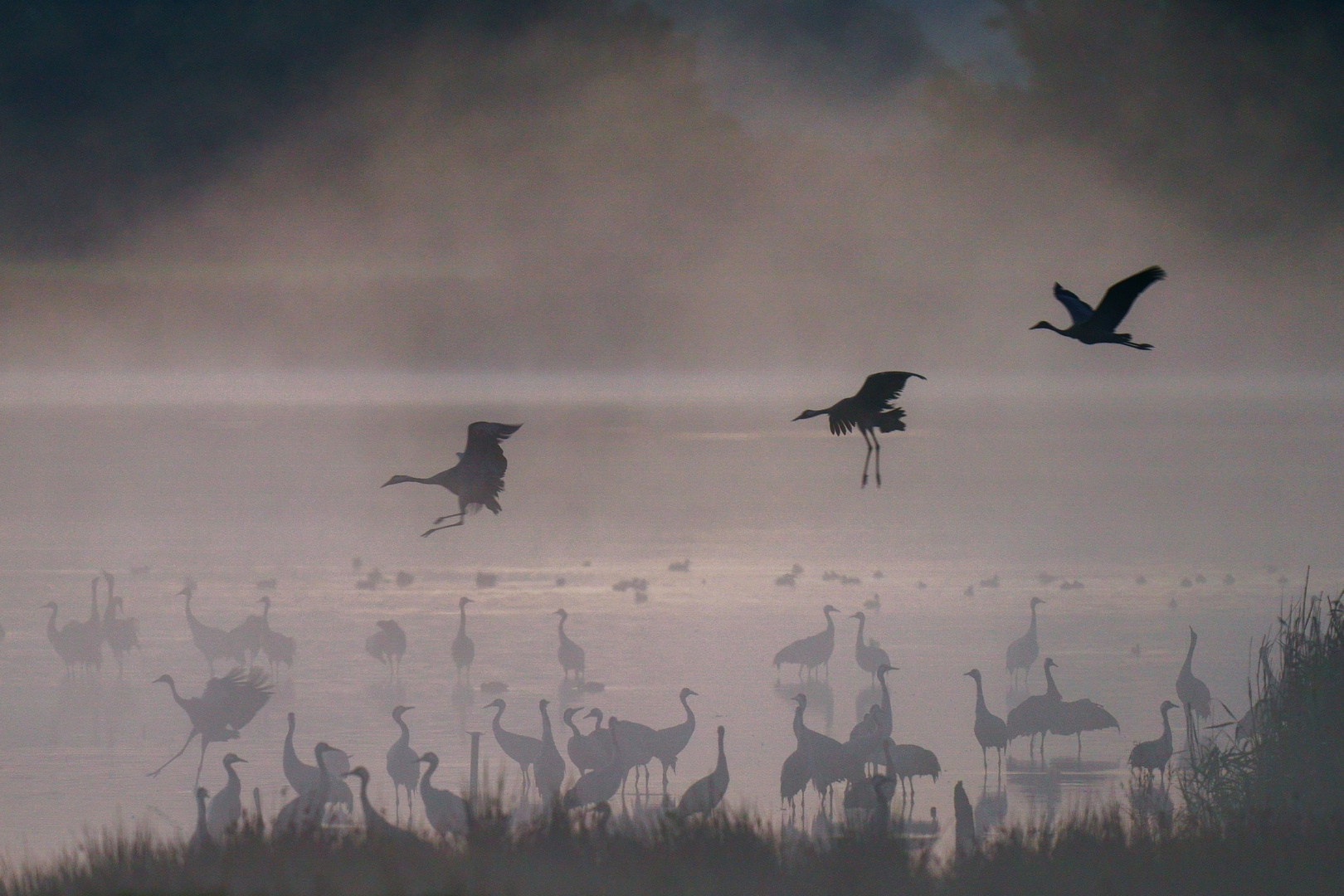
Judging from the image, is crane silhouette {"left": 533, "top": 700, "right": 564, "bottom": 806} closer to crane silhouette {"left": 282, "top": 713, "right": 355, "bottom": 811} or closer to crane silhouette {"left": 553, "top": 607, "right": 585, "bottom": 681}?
crane silhouette {"left": 282, "top": 713, "right": 355, "bottom": 811}

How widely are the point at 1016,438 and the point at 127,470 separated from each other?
56023 mm

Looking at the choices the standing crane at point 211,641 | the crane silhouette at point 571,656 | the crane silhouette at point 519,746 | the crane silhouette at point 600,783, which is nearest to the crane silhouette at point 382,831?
the crane silhouette at point 600,783

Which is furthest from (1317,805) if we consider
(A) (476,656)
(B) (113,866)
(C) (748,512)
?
(C) (748,512)

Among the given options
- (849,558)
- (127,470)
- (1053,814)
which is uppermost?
(127,470)

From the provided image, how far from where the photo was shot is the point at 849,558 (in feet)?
140

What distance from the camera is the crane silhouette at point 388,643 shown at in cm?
2602

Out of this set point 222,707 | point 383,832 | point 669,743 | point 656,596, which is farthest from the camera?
point 656,596

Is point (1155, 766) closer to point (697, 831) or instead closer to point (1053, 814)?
point (1053, 814)

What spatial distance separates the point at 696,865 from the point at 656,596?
21443 millimetres

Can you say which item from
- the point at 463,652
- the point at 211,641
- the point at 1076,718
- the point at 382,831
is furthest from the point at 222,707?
the point at 1076,718

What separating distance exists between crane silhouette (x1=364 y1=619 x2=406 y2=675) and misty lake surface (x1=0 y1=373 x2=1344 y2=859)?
14.4 inches

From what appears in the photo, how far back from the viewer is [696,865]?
12594 millimetres

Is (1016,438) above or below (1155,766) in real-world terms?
above

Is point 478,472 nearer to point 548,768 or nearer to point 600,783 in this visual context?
point 600,783
